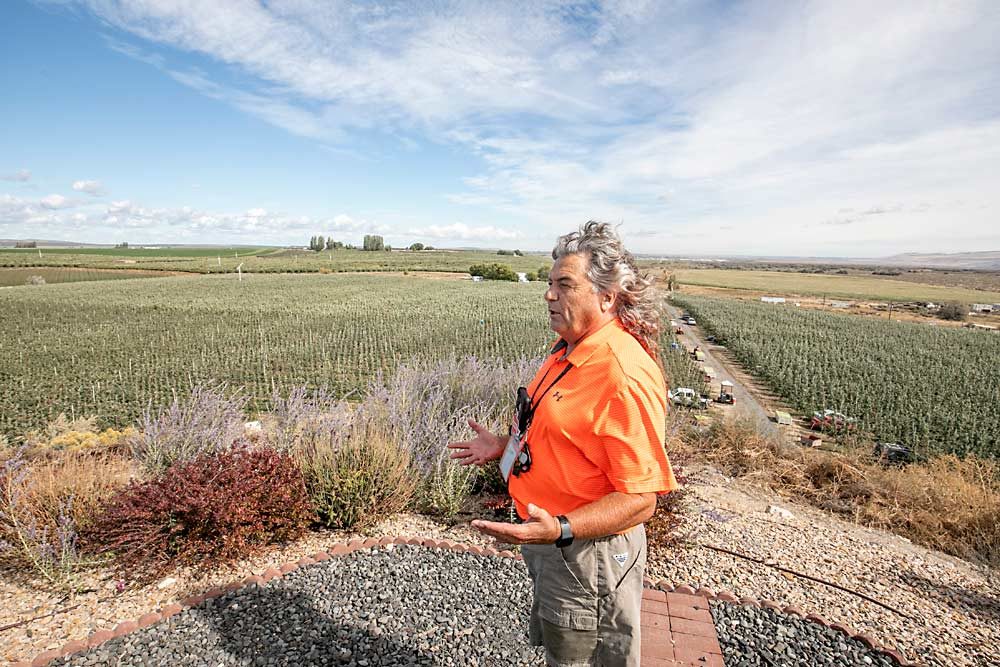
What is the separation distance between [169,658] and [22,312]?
30966mm

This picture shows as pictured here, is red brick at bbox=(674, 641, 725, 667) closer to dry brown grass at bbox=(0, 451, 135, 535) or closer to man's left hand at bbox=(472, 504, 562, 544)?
man's left hand at bbox=(472, 504, 562, 544)

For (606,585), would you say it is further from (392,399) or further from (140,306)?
(140,306)

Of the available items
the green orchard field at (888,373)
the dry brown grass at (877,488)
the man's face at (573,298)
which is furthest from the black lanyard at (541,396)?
the green orchard field at (888,373)

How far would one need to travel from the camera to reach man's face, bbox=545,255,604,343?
5.85 feet

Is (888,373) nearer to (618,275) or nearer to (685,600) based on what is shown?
(685,600)

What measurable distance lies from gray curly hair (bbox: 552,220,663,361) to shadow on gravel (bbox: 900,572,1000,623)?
4.15m

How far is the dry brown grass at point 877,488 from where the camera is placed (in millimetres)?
5465

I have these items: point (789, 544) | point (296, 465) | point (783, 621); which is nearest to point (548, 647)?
point (783, 621)

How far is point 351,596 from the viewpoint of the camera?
11.0 feet

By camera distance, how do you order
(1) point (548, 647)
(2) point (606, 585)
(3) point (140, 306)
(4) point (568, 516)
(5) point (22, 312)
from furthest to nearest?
(3) point (140, 306) < (5) point (22, 312) < (1) point (548, 647) < (2) point (606, 585) < (4) point (568, 516)

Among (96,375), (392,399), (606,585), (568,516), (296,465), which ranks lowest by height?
(96,375)

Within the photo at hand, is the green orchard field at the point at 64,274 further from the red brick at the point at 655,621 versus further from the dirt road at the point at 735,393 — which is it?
the red brick at the point at 655,621

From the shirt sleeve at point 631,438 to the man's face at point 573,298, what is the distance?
340 millimetres

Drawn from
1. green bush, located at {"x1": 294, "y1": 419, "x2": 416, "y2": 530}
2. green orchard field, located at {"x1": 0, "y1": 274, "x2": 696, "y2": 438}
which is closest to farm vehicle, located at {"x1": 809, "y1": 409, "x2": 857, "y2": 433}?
green orchard field, located at {"x1": 0, "y1": 274, "x2": 696, "y2": 438}
